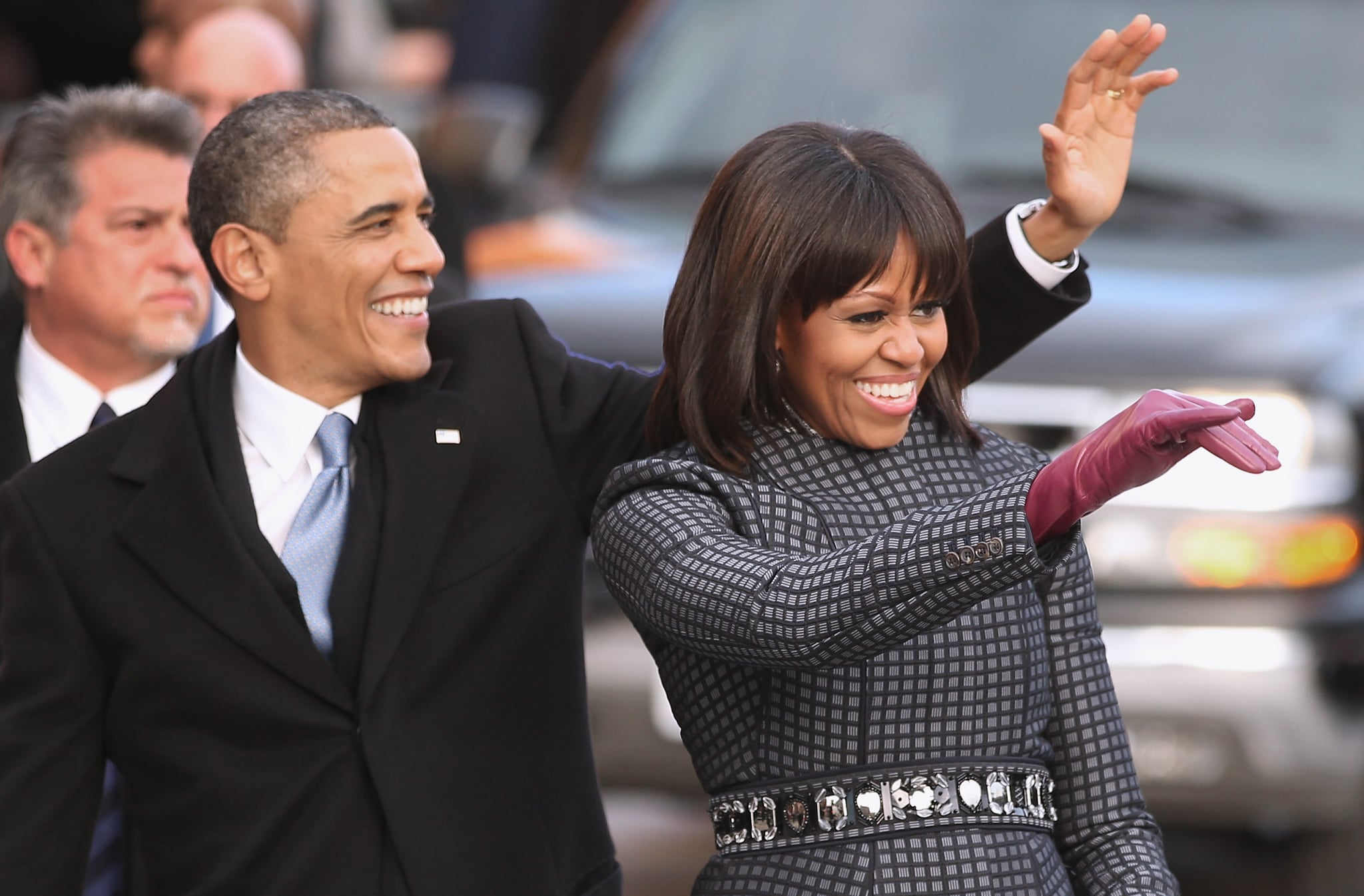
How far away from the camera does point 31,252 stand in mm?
3986

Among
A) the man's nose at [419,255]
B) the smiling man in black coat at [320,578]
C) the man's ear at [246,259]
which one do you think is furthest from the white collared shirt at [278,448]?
the man's nose at [419,255]

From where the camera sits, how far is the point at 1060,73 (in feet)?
20.1

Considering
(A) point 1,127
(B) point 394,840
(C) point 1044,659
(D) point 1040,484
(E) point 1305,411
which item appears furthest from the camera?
(A) point 1,127

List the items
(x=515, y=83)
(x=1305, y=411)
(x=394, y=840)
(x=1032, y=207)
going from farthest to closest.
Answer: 1. (x=515, y=83)
2. (x=1305, y=411)
3. (x=1032, y=207)
4. (x=394, y=840)

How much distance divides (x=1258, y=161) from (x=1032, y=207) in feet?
9.72

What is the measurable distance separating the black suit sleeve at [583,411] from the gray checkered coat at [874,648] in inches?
14.4

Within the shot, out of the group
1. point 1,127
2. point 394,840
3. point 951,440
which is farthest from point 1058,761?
point 1,127

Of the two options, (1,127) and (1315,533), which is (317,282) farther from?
(1,127)

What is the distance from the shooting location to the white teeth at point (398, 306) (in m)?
3.25

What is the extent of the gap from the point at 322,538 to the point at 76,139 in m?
1.21

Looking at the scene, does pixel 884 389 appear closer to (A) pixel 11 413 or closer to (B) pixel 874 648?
(B) pixel 874 648

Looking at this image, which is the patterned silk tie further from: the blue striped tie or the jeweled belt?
the jeweled belt

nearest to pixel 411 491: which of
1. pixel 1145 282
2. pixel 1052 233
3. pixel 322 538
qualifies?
pixel 322 538

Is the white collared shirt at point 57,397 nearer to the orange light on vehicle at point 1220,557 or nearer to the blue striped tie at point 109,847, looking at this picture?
the blue striped tie at point 109,847
